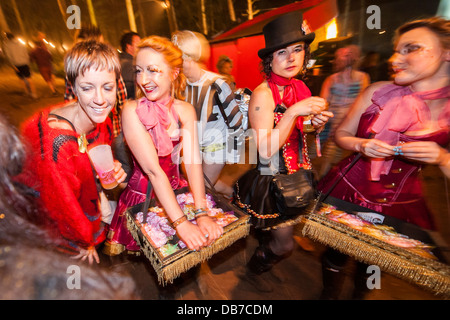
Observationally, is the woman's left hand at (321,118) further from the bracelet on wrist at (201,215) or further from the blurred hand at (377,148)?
the bracelet on wrist at (201,215)

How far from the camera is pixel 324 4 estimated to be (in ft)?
19.3

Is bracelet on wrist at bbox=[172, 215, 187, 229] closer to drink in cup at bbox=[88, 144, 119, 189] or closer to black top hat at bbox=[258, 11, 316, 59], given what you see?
drink in cup at bbox=[88, 144, 119, 189]

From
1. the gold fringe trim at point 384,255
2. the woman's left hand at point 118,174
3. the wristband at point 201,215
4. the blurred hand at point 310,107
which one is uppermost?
the blurred hand at point 310,107

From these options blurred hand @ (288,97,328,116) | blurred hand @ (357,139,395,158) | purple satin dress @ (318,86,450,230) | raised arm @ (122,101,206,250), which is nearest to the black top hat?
blurred hand @ (288,97,328,116)

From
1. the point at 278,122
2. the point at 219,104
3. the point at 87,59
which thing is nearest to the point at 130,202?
the point at 87,59

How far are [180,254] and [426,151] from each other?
1.43m

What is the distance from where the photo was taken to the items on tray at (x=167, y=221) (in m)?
1.13

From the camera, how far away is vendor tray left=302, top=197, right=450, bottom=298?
0.97 metres

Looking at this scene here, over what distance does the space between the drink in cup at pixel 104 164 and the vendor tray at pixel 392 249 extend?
1582 millimetres

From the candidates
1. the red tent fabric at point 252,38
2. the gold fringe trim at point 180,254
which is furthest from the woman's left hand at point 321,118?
the red tent fabric at point 252,38

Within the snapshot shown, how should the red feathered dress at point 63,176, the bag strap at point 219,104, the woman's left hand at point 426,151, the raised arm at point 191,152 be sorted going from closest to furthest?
1. the woman's left hand at point 426,151
2. the red feathered dress at point 63,176
3. the raised arm at point 191,152
4. the bag strap at point 219,104

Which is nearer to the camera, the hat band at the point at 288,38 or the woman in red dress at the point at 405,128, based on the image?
the woman in red dress at the point at 405,128

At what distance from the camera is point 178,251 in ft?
3.51

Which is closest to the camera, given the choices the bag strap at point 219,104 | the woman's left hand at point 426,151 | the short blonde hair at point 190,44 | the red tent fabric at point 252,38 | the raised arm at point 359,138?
the woman's left hand at point 426,151
